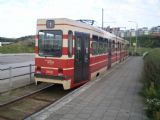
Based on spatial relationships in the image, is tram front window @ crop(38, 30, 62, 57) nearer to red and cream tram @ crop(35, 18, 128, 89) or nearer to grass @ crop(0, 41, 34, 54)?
red and cream tram @ crop(35, 18, 128, 89)

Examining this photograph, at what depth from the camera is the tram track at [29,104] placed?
31.7 ft

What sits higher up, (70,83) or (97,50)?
(97,50)

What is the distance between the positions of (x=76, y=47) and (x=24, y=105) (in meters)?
3.76

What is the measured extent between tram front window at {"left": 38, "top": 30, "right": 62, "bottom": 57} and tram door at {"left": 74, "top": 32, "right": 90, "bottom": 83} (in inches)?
35.5

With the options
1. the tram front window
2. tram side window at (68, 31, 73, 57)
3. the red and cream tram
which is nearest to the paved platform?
the red and cream tram

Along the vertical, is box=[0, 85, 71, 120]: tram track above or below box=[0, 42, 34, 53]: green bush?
below

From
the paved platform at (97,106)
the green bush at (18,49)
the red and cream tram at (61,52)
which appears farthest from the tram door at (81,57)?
→ the green bush at (18,49)

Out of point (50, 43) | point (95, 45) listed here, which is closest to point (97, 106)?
point (50, 43)

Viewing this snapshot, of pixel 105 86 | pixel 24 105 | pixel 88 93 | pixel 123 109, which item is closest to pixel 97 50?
pixel 105 86

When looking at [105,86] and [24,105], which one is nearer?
[24,105]

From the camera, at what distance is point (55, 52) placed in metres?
13.1

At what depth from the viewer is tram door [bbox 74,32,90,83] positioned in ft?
44.9

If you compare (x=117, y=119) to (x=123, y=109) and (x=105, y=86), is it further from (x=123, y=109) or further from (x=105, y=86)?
(x=105, y=86)

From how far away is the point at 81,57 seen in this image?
14.3 metres
